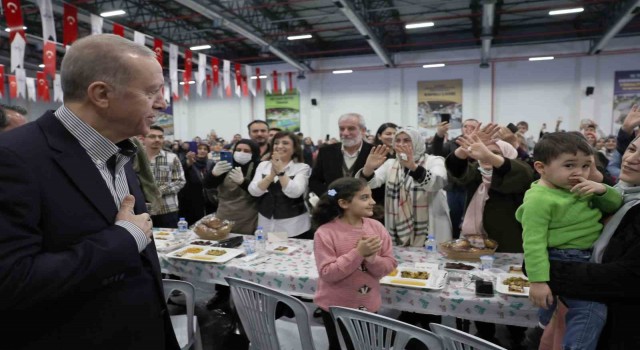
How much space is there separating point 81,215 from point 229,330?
2672 millimetres

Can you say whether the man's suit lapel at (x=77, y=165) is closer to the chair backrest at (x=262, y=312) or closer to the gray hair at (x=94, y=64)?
the gray hair at (x=94, y=64)

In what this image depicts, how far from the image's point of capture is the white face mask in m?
3.79

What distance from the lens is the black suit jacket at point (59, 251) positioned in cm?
86

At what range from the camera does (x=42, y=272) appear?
86 centimetres

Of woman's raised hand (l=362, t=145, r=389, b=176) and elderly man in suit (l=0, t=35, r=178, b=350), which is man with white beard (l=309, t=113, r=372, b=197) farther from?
elderly man in suit (l=0, t=35, r=178, b=350)

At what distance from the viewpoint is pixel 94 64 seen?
3.33ft

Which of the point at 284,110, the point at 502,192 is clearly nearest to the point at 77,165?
the point at 502,192

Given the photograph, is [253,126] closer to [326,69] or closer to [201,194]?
[201,194]

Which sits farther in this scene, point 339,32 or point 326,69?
point 326,69

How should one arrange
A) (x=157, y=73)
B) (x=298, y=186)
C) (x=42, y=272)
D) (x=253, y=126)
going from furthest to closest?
(x=253, y=126) < (x=298, y=186) < (x=157, y=73) < (x=42, y=272)

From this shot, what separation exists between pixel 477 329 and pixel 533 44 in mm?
12759

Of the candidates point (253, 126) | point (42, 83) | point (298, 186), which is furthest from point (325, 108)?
point (298, 186)

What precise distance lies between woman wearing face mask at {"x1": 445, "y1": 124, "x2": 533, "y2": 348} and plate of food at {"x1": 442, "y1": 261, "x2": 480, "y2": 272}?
1.35 ft

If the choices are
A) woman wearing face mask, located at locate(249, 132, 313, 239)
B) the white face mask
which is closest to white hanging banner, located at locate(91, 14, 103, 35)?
the white face mask
